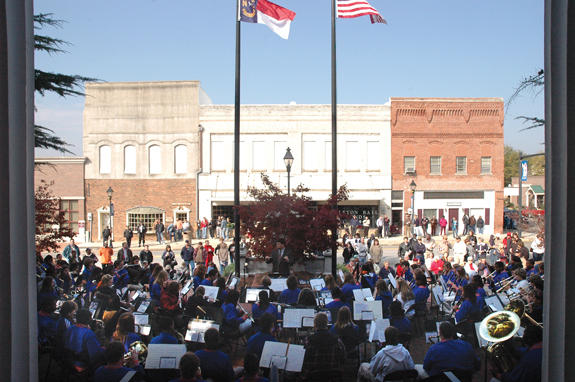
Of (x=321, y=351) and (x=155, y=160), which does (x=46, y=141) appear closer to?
(x=321, y=351)

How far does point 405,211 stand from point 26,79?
3032 cm

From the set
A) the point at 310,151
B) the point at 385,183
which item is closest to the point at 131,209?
the point at 310,151

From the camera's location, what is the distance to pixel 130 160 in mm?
31938

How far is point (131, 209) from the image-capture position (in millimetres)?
31938

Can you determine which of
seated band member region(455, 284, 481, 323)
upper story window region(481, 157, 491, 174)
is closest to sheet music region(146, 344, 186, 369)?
seated band member region(455, 284, 481, 323)

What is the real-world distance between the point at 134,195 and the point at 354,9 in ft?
74.4

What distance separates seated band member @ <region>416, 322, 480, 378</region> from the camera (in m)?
5.38

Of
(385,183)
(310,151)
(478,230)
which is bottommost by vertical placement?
(478,230)

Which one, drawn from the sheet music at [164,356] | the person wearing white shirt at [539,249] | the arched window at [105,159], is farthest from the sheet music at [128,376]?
the arched window at [105,159]

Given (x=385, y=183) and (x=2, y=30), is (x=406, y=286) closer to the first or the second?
(x=2, y=30)

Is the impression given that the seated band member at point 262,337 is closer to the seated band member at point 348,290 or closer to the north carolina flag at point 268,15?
the seated band member at point 348,290

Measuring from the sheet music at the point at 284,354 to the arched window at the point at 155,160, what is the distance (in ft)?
92.3

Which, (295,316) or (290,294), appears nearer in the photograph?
(295,316)

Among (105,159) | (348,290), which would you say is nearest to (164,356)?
(348,290)
